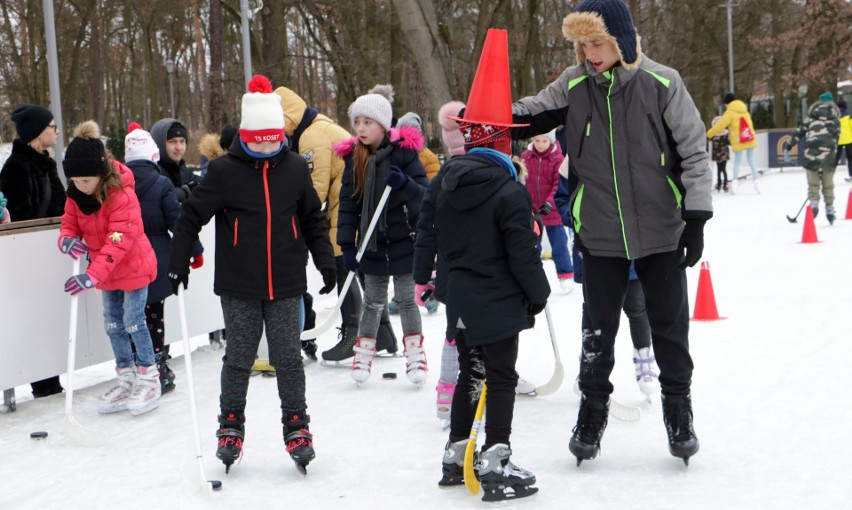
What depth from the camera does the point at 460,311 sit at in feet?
12.9

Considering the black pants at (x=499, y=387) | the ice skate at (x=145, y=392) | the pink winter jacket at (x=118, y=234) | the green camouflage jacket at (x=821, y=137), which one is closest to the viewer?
the black pants at (x=499, y=387)

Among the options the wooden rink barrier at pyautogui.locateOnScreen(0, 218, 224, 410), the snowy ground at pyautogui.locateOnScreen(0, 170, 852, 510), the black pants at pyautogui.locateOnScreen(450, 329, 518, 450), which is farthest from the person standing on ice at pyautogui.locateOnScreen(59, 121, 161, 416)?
the black pants at pyautogui.locateOnScreen(450, 329, 518, 450)

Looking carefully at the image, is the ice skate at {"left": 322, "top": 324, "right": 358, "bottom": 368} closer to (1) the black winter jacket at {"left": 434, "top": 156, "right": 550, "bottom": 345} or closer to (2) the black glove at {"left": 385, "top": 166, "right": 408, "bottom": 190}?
(2) the black glove at {"left": 385, "top": 166, "right": 408, "bottom": 190}

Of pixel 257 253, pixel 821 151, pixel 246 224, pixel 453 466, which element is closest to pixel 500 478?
pixel 453 466

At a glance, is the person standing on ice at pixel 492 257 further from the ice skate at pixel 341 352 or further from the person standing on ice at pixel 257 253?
the ice skate at pixel 341 352

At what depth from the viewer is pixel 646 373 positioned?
5.23 meters

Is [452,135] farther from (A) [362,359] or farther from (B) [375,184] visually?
(A) [362,359]

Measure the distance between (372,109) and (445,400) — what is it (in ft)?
6.23

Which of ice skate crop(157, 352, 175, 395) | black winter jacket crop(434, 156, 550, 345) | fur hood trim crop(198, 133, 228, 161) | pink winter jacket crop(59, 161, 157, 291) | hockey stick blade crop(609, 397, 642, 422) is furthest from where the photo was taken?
fur hood trim crop(198, 133, 228, 161)

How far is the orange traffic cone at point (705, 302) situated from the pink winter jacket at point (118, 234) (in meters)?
4.13

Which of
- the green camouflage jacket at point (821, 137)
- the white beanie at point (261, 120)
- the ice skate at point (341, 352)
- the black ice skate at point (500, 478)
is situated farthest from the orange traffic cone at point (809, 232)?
the white beanie at point (261, 120)

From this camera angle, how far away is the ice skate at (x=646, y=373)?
204 inches

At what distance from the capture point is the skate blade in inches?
151

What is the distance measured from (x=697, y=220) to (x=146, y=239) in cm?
329
